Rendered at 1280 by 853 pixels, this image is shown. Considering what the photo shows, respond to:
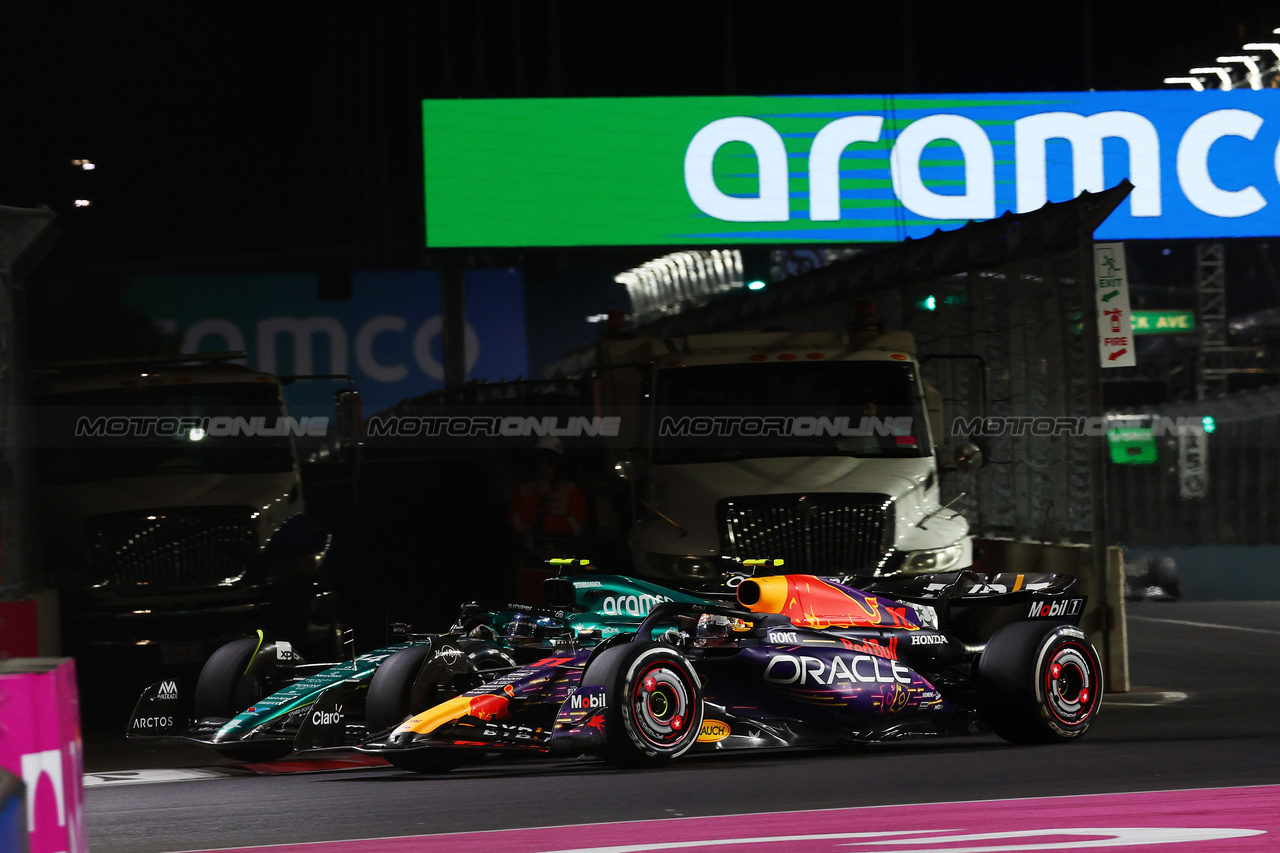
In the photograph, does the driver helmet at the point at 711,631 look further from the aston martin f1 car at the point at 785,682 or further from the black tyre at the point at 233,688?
the black tyre at the point at 233,688

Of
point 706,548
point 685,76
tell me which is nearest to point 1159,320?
point 685,76

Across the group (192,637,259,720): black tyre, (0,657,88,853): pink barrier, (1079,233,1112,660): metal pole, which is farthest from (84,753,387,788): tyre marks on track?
(1079,233,1112,660): metal pole

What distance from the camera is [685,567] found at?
11.7 metres

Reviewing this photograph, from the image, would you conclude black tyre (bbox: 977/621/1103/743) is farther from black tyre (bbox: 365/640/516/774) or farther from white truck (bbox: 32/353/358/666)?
white truck (bbox: 32/353/358/666)

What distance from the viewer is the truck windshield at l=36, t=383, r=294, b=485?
12.7 m

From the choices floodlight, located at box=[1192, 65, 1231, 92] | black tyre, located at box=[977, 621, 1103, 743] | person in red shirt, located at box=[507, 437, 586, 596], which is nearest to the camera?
black tyre, located at box=[977, 621, 1103, 743]

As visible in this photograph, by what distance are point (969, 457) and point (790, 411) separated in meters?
1.36

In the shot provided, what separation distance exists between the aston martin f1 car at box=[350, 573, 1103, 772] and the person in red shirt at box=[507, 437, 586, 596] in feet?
14.9

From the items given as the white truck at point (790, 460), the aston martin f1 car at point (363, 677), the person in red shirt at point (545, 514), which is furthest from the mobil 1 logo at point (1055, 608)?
the person in red shirt at point (545, 514)

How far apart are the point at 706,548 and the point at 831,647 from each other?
346cm

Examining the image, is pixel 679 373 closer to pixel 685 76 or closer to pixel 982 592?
pixel 982 592

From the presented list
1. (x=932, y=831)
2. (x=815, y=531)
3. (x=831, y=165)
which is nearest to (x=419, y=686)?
(x=932, y=831)

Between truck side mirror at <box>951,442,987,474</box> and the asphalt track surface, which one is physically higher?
truck side mirror at <box>951,442,987,474</box>

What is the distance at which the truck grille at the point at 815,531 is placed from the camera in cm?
1151
